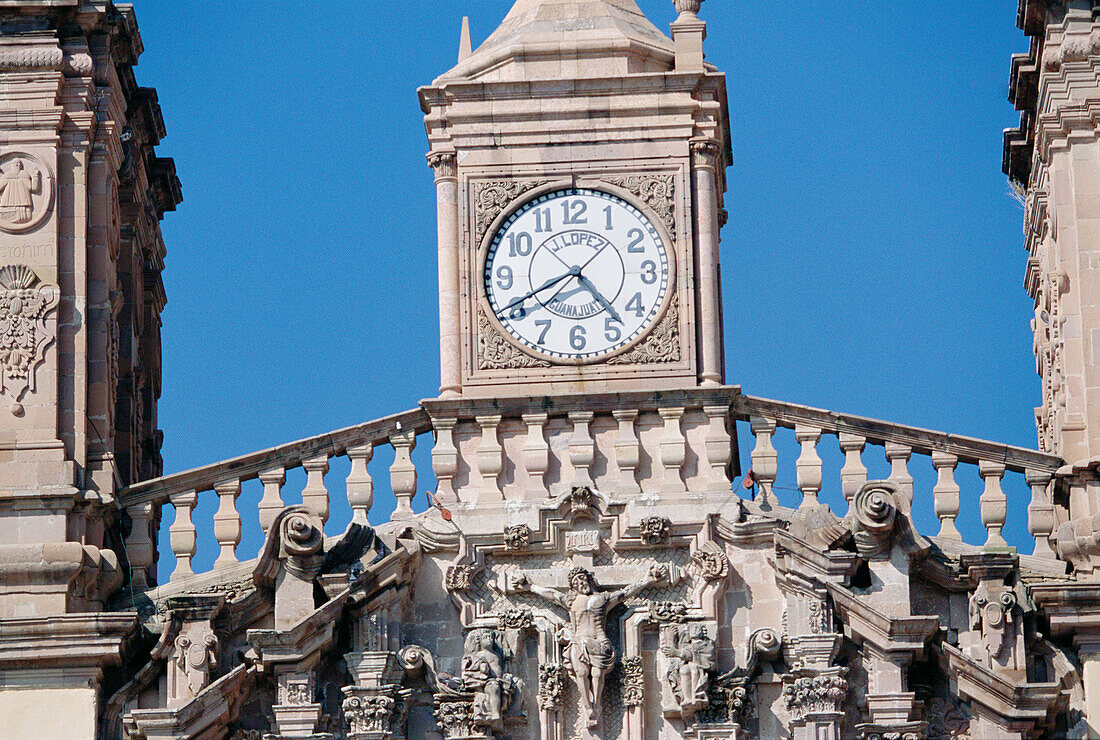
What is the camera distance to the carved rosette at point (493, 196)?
115ft

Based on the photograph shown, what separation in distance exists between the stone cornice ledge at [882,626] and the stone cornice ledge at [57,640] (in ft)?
21.9

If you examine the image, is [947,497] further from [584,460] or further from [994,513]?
[584,460]

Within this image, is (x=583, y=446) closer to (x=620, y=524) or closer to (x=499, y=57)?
(x=620, y=524)

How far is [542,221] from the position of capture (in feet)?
115

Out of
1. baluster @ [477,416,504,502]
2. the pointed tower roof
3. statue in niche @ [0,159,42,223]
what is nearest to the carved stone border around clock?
baluster @ [477,416,504,502]

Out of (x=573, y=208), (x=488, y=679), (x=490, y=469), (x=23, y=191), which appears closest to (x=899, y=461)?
(x=490, y=469)

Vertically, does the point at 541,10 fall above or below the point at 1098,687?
above

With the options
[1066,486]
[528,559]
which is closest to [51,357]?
[528,559]

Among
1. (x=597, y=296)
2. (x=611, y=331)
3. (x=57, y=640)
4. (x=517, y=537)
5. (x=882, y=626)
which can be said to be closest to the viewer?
(x=57, y=640)

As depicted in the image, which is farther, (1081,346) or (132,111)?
(132,111)

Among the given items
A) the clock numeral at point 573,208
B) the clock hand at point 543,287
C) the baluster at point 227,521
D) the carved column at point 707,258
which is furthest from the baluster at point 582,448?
the baluster at point 227,521

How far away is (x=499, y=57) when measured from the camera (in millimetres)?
35719

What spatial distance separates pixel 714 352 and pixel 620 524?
209cm

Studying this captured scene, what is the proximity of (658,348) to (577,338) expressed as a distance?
0.80m
